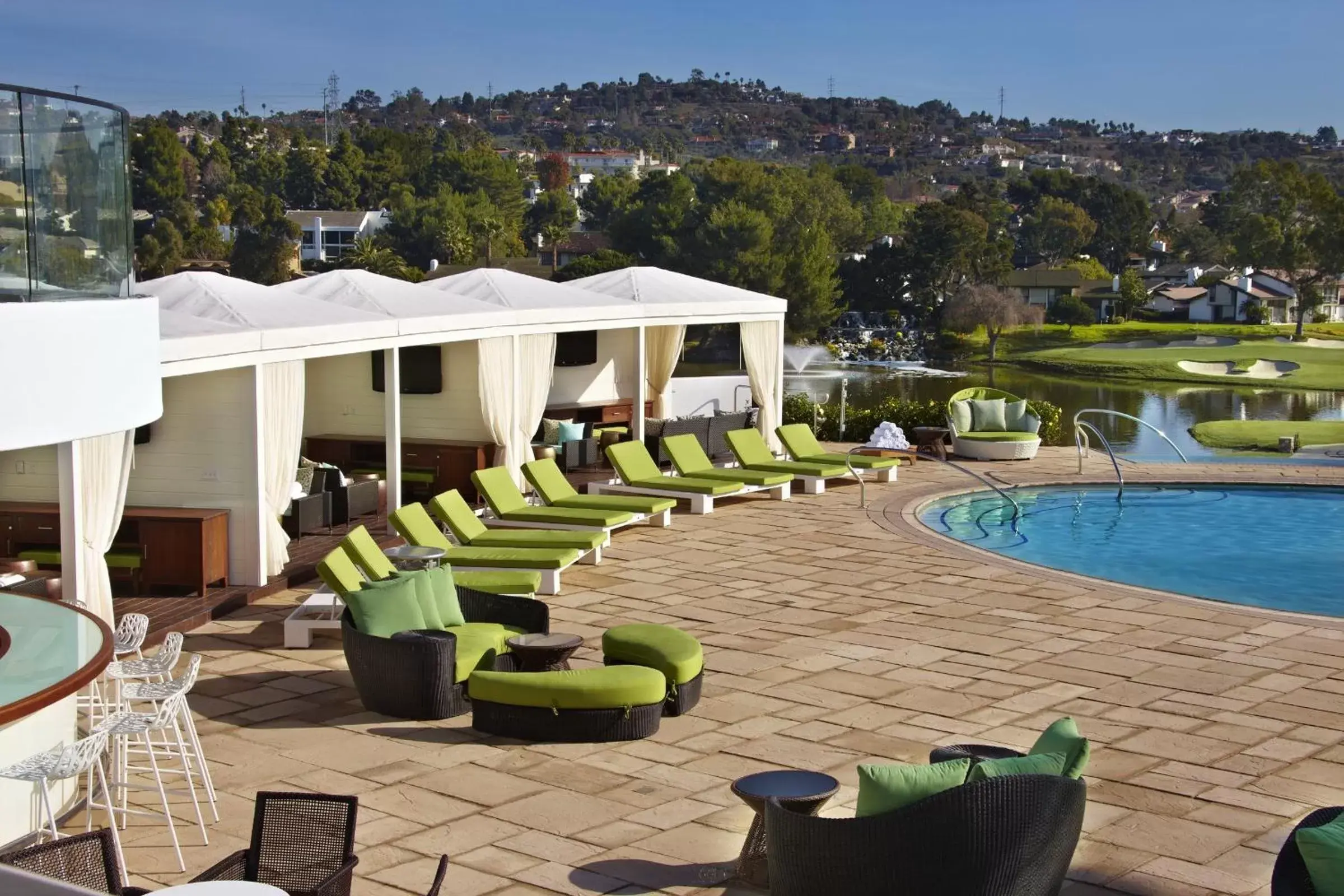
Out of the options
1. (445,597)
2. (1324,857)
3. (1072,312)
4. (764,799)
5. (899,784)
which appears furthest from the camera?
(1072,312)

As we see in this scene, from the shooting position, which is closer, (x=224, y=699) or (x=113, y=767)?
(x=113, y=767)

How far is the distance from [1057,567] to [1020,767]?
7787mm

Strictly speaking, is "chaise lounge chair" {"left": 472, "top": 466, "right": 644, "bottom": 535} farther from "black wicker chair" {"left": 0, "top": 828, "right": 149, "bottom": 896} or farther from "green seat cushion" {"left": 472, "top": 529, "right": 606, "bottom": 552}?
"black wicker chair" {"left": 0, "top": 828, "right": 149, "bottom": 896}

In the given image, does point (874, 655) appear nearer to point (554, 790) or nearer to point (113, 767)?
point (554, 790)

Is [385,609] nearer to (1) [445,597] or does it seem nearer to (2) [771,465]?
(1) [445,597]

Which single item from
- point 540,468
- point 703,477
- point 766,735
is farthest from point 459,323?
point 766,735

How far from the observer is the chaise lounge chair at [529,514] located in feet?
42.0

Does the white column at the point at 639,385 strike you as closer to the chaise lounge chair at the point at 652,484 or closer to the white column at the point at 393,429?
the chaise lounge chair at the point at 652,484

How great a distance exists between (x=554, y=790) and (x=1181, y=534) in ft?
32.0

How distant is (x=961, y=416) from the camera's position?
1877cm

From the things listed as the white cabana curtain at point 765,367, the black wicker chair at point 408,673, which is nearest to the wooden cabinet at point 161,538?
the black wicker chair at point 408,673

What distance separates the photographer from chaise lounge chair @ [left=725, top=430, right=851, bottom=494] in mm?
16000

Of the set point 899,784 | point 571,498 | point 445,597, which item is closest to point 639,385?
point 571,498

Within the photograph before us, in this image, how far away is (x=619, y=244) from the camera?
73375mm
